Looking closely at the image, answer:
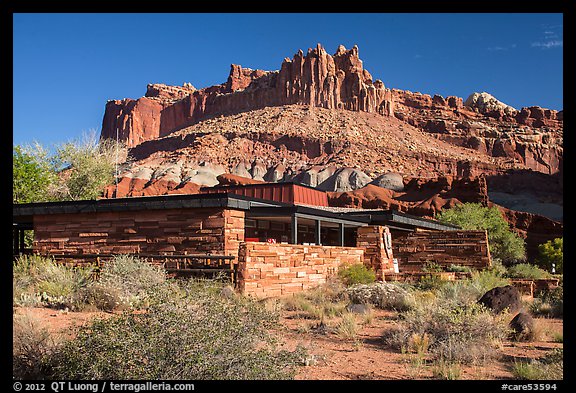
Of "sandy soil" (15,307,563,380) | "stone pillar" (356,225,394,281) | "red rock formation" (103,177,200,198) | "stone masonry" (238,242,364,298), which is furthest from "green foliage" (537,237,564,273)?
"red rock formation" (103,177,200,198)

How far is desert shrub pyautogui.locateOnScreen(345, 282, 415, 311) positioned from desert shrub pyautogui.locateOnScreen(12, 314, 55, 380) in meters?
8.04

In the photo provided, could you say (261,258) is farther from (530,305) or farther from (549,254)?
(549,254)

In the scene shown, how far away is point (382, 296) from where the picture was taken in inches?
504

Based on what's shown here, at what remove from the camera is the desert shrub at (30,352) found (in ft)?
18.6

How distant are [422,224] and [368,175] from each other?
177ft

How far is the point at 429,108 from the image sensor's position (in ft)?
416

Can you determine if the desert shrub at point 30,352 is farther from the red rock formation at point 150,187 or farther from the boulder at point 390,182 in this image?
the boulder at point 390,182

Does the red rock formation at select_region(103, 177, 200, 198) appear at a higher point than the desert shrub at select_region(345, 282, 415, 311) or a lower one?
higher

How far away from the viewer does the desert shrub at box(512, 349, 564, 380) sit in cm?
594

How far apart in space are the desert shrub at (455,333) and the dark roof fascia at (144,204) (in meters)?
6.88
